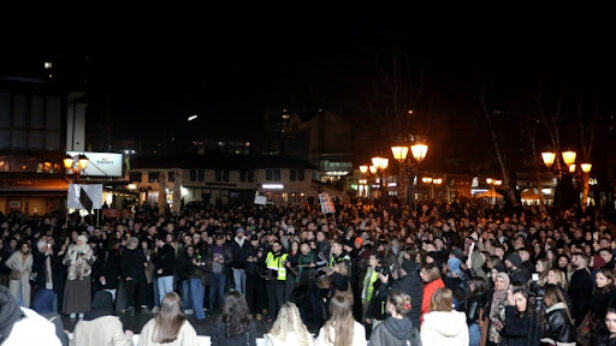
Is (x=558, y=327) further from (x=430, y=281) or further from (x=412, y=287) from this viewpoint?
(x=412, y=287)

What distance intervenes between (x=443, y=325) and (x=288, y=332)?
1691mm

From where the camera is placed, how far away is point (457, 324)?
235 inches

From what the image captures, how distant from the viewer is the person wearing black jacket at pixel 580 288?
8.40 m

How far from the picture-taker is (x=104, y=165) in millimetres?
31344

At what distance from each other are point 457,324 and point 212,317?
6817mm

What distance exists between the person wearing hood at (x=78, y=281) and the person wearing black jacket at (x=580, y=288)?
28.6 feet

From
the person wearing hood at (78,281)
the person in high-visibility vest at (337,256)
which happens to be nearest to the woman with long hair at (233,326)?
the person in high-visibility vest at (337,256)

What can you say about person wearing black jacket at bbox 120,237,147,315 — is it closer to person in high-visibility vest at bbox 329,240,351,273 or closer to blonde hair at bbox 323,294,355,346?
person in high-visibility vest at bbox 329,240,351,273

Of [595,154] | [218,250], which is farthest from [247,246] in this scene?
[595,154]

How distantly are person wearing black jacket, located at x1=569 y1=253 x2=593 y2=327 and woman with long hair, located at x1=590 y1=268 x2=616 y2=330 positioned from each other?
0.67m

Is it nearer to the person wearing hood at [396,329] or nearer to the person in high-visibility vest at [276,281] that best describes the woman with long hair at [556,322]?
the person wearing hood at [396,329]

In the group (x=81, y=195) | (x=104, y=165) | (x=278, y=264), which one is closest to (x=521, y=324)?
(x=278, y=264)

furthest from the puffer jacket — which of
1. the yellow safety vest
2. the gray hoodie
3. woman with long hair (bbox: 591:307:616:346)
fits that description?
the yellow safety vest

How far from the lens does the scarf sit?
134 inches
